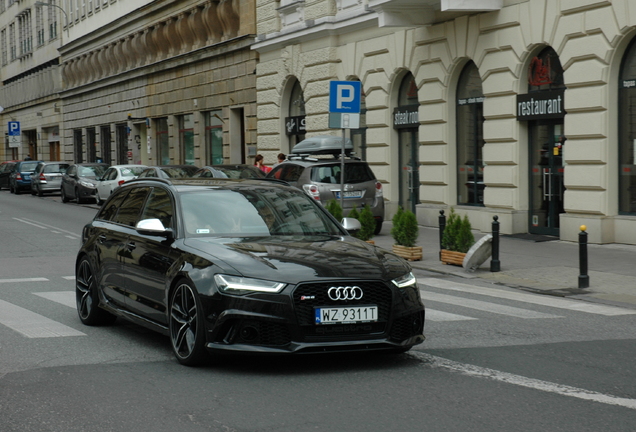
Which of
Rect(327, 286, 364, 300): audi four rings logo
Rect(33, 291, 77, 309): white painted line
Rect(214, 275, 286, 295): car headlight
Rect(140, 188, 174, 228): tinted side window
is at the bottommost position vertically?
Rect(33, 291, 77, 309): white painted line

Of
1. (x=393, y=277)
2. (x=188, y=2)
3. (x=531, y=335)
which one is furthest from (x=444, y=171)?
(x=188, y=2)

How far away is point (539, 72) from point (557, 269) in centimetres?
615

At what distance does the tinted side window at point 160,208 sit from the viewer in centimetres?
821

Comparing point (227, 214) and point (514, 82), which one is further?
point (514, 82)

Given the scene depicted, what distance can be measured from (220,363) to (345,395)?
4.51ft

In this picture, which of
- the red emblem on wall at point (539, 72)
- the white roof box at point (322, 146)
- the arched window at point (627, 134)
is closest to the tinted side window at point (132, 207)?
the arched window at point (627, 134)

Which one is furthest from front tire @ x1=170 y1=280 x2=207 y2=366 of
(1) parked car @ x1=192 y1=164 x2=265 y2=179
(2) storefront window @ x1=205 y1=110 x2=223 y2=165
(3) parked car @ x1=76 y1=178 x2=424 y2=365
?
(2) storefront window @ x1=205 y1=110 x2=223 y2=165

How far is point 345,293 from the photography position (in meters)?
6.90

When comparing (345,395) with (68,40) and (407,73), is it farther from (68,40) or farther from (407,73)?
(68,40)

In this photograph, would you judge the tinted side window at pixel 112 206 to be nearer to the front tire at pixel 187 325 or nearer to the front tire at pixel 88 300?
the front tire at pixel 88 300

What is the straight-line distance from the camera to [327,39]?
1107 inches

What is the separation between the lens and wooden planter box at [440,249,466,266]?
1536 cm

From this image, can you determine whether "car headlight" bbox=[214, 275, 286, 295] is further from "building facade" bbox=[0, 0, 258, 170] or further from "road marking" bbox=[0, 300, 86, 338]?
"building facade" bbox=[0, 0, 258, 170]

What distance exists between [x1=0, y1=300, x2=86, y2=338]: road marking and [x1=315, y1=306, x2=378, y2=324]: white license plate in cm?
300
